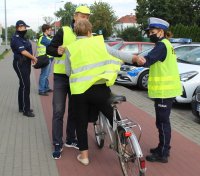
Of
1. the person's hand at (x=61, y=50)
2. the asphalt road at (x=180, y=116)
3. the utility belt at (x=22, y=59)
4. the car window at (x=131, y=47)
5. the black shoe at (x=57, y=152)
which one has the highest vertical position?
the person's hand at (x=61, y=50)

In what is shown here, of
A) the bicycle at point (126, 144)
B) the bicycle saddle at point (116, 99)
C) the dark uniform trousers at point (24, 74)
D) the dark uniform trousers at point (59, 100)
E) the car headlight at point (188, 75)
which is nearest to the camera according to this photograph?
the bicycle at point (126, 144)

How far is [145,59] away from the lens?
4.77m

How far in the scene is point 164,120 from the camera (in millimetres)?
5223

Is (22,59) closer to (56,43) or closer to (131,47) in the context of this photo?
(56,43)

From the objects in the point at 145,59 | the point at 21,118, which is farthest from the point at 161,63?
the point at 21,118

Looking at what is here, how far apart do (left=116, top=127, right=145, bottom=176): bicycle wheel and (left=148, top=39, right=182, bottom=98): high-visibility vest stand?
91 cm

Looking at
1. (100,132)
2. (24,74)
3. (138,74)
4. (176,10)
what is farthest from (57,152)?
(176,10)

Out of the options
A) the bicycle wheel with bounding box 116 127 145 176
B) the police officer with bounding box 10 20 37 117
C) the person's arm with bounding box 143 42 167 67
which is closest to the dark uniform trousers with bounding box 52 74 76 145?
the bicycle wheel with bounding box 116 127 145 176

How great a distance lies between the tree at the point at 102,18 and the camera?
2685 inches

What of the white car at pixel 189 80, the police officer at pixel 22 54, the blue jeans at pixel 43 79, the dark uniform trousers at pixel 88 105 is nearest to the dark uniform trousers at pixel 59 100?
the dark uniform trousers at pixel 88 105

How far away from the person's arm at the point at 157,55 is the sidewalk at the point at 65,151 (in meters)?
1.41

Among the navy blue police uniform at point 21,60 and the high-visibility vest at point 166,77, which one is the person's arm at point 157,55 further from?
the navy blue police uniform at point 21,60

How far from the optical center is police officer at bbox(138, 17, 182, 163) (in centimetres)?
501

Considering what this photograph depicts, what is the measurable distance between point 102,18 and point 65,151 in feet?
212
